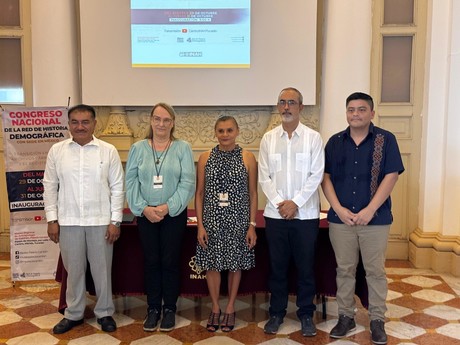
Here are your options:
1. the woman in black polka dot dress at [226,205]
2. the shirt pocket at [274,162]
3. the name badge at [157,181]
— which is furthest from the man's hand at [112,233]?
the shirt pocket at [274,162]

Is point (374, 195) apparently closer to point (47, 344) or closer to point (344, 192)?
point (344, 192)

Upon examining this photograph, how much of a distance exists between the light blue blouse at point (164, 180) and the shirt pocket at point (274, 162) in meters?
0.53

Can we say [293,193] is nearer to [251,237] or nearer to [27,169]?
[251,237]

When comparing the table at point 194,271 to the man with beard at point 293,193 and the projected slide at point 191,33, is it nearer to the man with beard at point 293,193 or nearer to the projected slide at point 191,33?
the man with beard at point 293,193

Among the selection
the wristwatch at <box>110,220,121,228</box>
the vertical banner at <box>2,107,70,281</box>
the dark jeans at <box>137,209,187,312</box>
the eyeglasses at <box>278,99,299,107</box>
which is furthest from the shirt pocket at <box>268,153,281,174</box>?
the vertical banner at <box>2,107,70,281</box>

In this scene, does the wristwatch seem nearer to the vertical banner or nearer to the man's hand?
the man's hand

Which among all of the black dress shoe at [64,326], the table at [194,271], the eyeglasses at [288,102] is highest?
the eyeglasses at [288,102]

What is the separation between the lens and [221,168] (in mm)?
3217

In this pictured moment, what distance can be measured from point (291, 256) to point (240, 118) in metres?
2.40

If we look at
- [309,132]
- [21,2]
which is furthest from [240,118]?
[21,2]

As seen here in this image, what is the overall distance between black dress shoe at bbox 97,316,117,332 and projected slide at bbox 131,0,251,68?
2.85 m

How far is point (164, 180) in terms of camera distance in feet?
10.5

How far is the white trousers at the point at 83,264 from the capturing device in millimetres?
3240

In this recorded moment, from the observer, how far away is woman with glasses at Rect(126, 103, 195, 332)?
3.19 m
